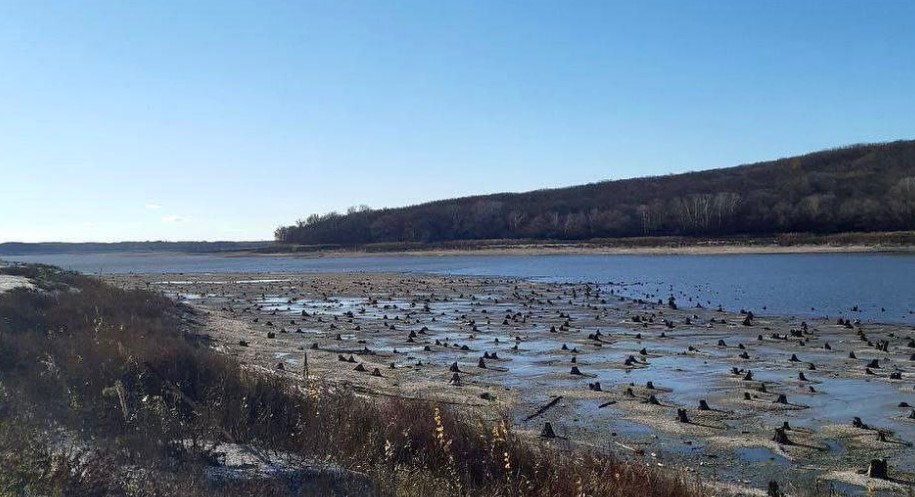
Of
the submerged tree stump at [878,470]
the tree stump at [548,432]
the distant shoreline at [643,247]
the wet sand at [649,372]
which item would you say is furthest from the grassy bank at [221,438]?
the distant shoreline at [643,247]

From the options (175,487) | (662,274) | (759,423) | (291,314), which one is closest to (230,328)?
(291,314)

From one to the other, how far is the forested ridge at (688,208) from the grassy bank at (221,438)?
319ft

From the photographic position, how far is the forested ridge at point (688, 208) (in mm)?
103000

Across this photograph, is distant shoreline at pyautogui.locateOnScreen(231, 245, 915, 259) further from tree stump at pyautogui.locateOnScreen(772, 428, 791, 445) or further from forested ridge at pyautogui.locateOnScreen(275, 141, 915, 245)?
tree stump at pyautogui.locateOnScreen(772, 428, 791, 445)

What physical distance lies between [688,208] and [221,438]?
115 m

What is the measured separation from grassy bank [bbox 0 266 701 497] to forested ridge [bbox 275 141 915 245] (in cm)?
9726

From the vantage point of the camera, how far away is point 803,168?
133 m

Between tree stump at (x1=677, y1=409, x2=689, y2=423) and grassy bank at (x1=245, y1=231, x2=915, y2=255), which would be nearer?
tree stump at (x1=677, y1=409, x2=689, y2=423)

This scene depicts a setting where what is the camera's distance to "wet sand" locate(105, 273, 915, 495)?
34.4ft

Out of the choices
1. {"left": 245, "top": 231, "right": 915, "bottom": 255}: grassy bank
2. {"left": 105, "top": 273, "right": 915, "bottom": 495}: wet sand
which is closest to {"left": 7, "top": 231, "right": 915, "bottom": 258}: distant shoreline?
{"left": 245, "top": 231, "right": 915, "bottom": 255}: grassy bank

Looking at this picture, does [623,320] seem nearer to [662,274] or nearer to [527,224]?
[662,274]

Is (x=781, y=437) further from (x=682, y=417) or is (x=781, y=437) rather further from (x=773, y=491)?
(x=773, y=491)

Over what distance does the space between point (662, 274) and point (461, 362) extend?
1618 inches

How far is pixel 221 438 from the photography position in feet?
26.0
